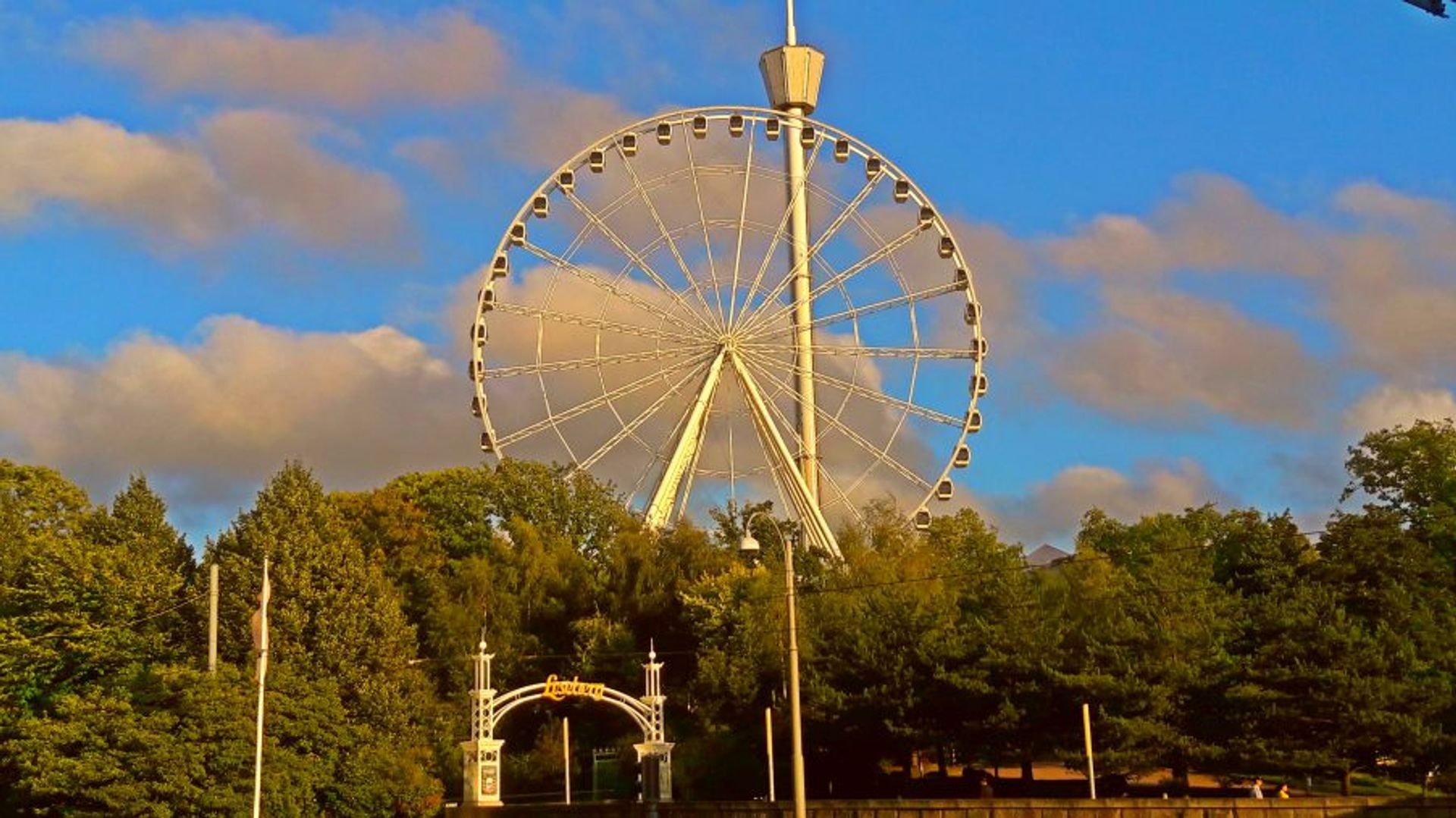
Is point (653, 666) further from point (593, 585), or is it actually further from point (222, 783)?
point (593, 585)

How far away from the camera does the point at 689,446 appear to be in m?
66.6

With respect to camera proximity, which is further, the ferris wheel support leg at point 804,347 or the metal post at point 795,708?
the ferris wheel support leg at point 804,347

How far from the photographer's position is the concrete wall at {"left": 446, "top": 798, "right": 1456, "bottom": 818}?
4144 cm

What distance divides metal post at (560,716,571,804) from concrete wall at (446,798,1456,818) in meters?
15.1

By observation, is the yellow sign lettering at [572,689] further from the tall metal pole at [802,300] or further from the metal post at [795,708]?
the metal post at [795,708]

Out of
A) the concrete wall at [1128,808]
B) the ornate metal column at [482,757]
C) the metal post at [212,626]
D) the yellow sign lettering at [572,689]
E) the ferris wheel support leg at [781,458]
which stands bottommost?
the concrete wall at [1128,808]

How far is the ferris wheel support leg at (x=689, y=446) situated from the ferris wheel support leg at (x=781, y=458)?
835 millimetres

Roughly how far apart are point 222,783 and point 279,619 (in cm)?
1066

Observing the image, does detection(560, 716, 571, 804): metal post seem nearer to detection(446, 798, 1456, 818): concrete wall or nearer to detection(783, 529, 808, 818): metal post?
detection(446, 798, 1456, 818): concrete wall

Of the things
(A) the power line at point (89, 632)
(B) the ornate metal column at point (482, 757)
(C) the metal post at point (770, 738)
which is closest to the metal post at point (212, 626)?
(A) the power line at point (89, 632)

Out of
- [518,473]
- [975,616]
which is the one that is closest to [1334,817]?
[975,616]

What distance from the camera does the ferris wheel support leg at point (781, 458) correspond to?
6638cm

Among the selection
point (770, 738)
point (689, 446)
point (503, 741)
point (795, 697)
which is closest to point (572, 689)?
point (503, 741)

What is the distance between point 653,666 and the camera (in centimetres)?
5934
